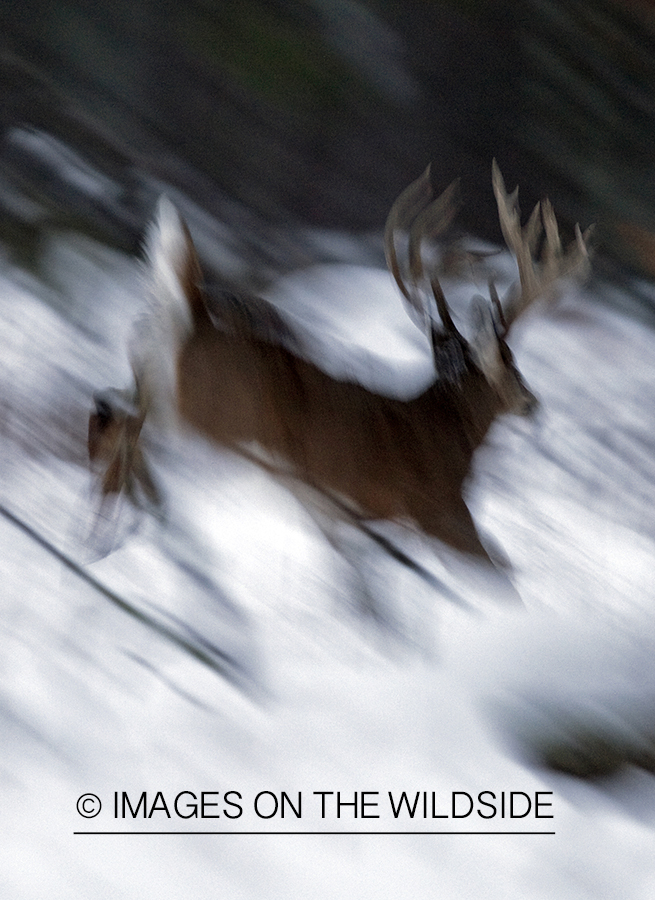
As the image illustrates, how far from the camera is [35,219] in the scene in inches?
27.6

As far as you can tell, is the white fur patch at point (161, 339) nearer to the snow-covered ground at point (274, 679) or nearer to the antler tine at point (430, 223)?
the snow-covered ground at point (274, 679)

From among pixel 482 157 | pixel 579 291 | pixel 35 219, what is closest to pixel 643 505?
pixel 579 291

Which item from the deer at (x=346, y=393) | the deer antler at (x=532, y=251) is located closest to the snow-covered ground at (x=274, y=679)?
the deer at (x=346, y=393)

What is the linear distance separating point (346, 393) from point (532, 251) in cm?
20

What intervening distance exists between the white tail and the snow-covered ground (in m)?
0.02

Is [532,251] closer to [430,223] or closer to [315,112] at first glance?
[430,223]

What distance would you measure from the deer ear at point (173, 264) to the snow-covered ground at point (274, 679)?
0.03 metres

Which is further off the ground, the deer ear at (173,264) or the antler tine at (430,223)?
the antler tine at (430,223)

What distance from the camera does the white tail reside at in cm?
67

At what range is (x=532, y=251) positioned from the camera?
0.73 m

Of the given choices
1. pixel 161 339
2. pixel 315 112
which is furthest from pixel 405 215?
pixel 161 339

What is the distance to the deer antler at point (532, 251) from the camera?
719mm

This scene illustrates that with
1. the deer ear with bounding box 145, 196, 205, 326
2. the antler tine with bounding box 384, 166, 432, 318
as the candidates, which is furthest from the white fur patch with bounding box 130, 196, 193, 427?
the antler tine with bounding box 384, 166, 432, 318

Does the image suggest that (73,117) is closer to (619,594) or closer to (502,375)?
(502,375)
